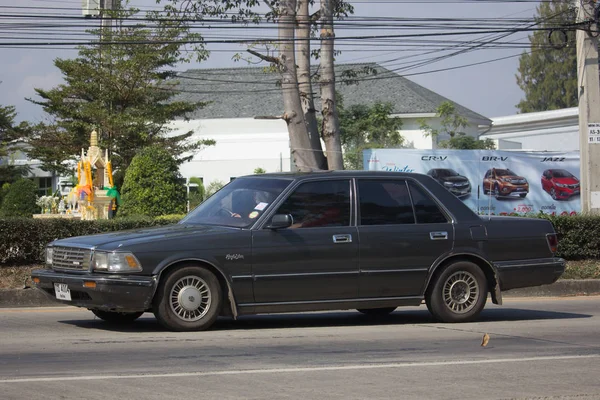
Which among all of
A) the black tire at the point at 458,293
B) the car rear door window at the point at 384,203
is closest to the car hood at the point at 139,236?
the car rear door window at the point at 384,203

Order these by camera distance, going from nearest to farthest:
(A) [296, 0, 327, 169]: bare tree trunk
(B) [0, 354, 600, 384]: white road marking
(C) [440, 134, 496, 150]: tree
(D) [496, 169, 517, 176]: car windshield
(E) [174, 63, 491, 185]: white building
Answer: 1. (B) [0, 354, 600, 384]: white road marking
2. (A) [296, 0, 327, 169]: bare tree trunk
3. (D) [496, 169, 517, 176]: car windshield
4. (C) [440, 134, 496, 150]: tree
5. (E) [174, 63, 491, 185]: white building

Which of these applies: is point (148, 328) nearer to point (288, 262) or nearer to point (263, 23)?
point (288, 262)

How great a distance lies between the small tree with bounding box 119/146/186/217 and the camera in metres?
23.5

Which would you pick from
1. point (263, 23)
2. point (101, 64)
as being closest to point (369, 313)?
point (263, 23)

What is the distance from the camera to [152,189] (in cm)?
2370

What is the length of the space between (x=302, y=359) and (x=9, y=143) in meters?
48.3

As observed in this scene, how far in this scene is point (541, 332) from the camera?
9.73m

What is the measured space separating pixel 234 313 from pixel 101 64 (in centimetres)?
3515

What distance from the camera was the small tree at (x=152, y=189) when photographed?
2353 cm

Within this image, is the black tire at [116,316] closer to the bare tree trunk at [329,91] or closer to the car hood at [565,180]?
the bare tree trunk at [329,91]

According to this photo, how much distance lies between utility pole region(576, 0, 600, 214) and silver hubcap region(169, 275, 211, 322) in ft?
36.1

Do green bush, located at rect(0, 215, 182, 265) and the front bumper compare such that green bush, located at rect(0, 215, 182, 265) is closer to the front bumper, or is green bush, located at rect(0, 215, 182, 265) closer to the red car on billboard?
the front bumper

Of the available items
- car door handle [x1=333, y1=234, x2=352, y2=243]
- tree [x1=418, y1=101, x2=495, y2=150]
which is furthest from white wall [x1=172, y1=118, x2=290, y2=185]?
car door handle [x1=333, y1=234, x2=352, y2=243]

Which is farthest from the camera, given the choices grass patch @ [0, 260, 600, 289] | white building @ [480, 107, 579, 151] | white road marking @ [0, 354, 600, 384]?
white building @ [480, 107, 579, 151]
